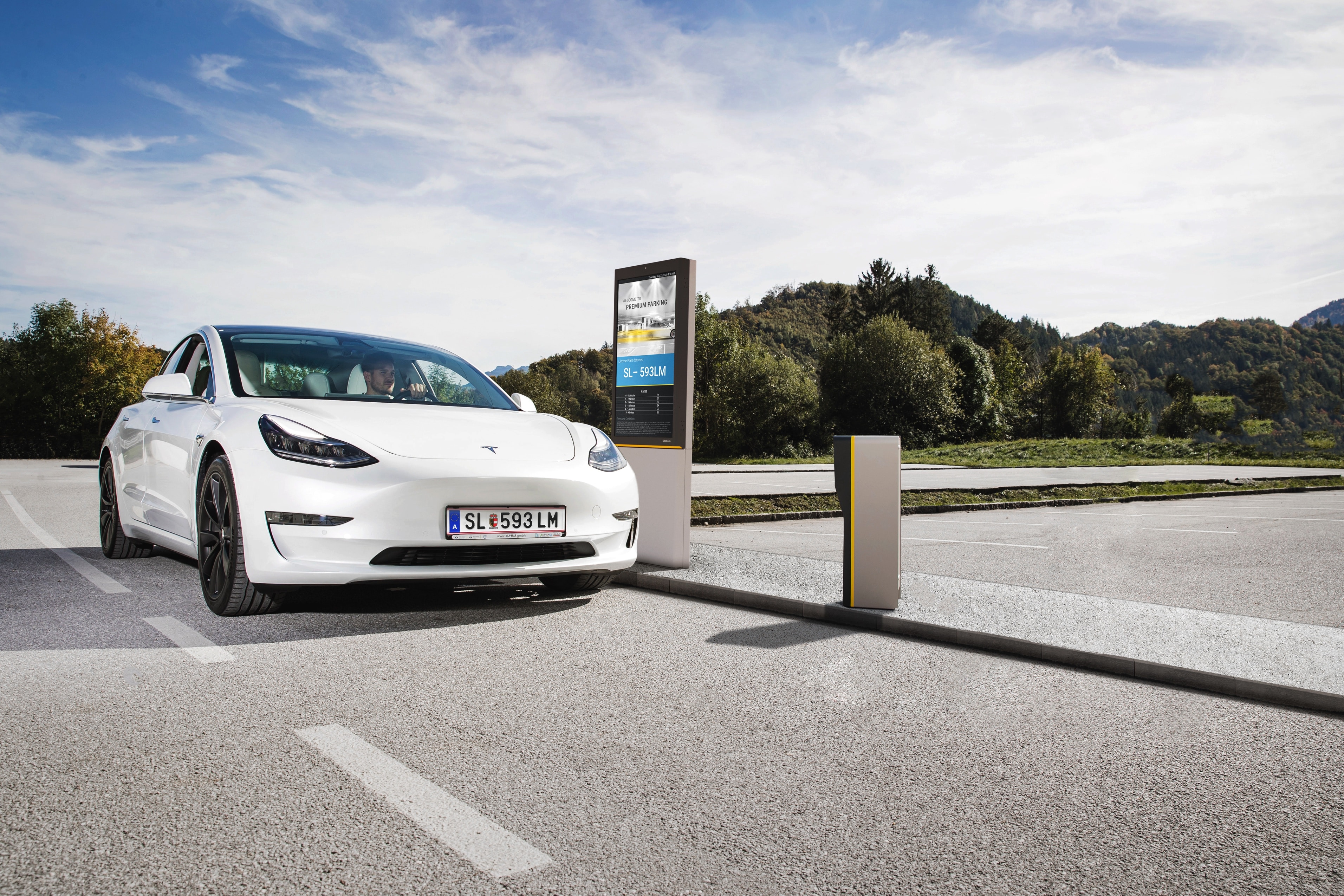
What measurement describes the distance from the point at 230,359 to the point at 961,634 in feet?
15.2

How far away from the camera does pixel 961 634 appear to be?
5121mm

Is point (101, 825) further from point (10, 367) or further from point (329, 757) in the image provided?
point (10, 367)

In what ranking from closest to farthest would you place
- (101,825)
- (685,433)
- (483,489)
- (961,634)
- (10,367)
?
1. (101,825)
2. (483,489)
3. (961,634)
4. (685,433)
5. (10,367)

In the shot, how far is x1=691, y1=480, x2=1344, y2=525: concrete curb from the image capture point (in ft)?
40.0

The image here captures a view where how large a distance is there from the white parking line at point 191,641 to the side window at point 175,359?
2.21 meters

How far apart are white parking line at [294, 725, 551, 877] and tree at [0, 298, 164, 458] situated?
55418 mm

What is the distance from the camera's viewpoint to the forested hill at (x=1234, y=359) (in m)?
120

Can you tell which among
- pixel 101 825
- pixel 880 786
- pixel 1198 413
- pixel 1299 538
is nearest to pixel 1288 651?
pixel 880 786

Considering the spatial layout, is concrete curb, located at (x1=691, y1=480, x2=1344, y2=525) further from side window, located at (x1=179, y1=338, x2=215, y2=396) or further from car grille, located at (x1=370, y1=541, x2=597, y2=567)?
side window, located at (x1=179, y1=338, x2=215, y2=396)

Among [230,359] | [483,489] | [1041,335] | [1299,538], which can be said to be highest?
[1041,335]

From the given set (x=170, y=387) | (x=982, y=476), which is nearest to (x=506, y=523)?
(x=170, y=387)

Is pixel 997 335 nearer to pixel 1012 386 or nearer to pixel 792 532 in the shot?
pixel 1012 386

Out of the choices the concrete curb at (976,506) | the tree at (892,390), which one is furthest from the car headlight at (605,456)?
the tree at (892,390)

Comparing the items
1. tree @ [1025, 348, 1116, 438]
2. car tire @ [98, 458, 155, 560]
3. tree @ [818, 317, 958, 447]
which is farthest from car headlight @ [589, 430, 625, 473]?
tree @ [1025, 348, 1116, 438]
